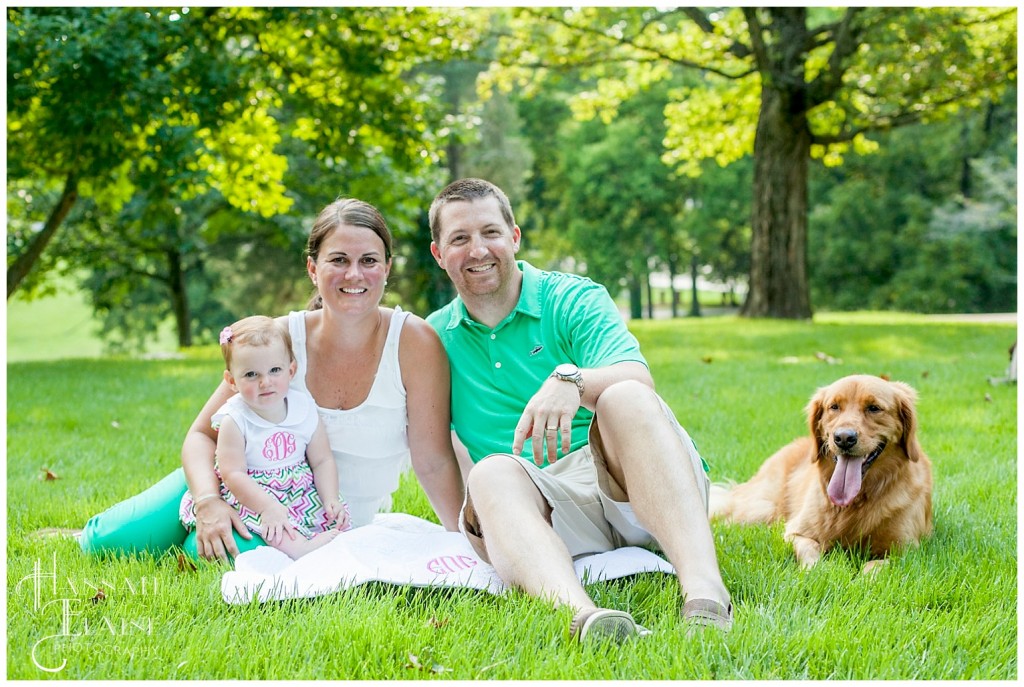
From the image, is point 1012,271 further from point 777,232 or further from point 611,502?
point 611,502

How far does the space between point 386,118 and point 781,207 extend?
253 inches

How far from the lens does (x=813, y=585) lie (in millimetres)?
3164

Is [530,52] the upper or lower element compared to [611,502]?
upper

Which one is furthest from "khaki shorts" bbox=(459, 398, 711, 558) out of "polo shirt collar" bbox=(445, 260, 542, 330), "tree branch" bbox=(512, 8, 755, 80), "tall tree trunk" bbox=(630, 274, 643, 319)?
"tall tree trunk" bbox=(630, 274, 643, 319)

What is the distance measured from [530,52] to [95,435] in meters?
10.3

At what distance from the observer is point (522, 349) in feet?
11.7

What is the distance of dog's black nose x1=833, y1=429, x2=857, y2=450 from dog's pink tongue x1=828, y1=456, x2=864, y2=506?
10cm

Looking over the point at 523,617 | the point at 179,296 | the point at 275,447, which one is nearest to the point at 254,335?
the point at 275,447

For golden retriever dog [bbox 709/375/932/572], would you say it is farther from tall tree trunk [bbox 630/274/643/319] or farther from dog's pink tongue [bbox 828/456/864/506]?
tall tree trunk [bbox 630/274/643/319]

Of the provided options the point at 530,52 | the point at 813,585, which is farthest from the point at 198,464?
the point at 530,52

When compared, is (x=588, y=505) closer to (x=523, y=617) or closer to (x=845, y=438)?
(x=523, y=617)

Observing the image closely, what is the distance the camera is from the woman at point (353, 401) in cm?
358

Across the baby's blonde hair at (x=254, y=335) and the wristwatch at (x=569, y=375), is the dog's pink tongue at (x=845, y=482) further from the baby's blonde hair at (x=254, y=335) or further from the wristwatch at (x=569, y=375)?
the baby's blonde hair at (x=254, y=335)

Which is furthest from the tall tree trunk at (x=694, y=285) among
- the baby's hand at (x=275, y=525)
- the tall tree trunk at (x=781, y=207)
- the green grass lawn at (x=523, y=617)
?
the baby's hand at (x=275, y=525)
